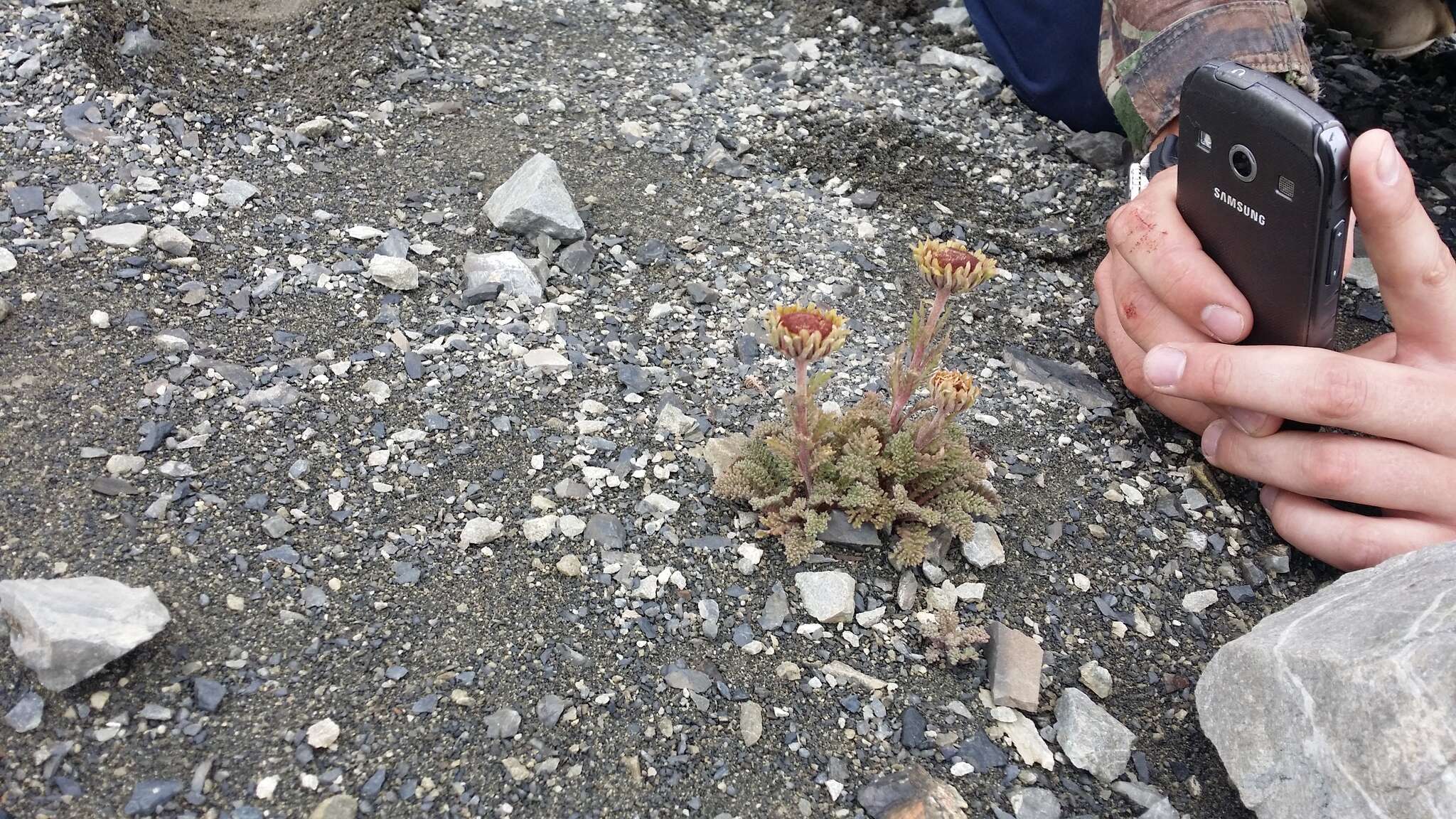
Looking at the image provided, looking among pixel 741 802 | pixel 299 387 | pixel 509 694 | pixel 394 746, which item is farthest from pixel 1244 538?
pixel 299 387

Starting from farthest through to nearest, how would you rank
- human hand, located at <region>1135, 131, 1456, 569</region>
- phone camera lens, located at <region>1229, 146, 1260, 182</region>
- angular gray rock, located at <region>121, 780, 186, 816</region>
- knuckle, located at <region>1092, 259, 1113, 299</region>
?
knuckle, located at <region>1092, 259, 1113, 299</region> → human hand, located at <region>1135, 131, 1456, 569</region> → phone camera lens, located at <region>1229, 146, 1260, 182</region> → angular gray rock, located at <region>121, 780, 186, 816</region>

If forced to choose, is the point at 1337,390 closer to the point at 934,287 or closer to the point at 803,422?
the point at 934,287

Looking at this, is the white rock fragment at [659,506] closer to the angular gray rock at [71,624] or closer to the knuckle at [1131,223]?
the angular gray rock at [71,624]

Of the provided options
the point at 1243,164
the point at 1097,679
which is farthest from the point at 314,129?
the point at 1097,679

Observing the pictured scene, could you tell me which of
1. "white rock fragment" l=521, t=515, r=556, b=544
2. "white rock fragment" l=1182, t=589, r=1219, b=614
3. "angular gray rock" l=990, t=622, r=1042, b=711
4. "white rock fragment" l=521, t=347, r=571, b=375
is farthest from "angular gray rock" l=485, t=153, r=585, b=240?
"white rock fragment" l=1182, t=589, r=1219, b=614

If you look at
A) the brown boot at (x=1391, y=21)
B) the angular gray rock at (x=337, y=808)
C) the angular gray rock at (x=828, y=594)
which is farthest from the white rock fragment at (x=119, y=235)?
the brown boot at (x=1391, y=21)

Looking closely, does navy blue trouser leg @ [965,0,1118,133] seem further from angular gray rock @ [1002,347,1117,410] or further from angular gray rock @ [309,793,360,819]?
angular gray rock @ [309,793,360,819]
